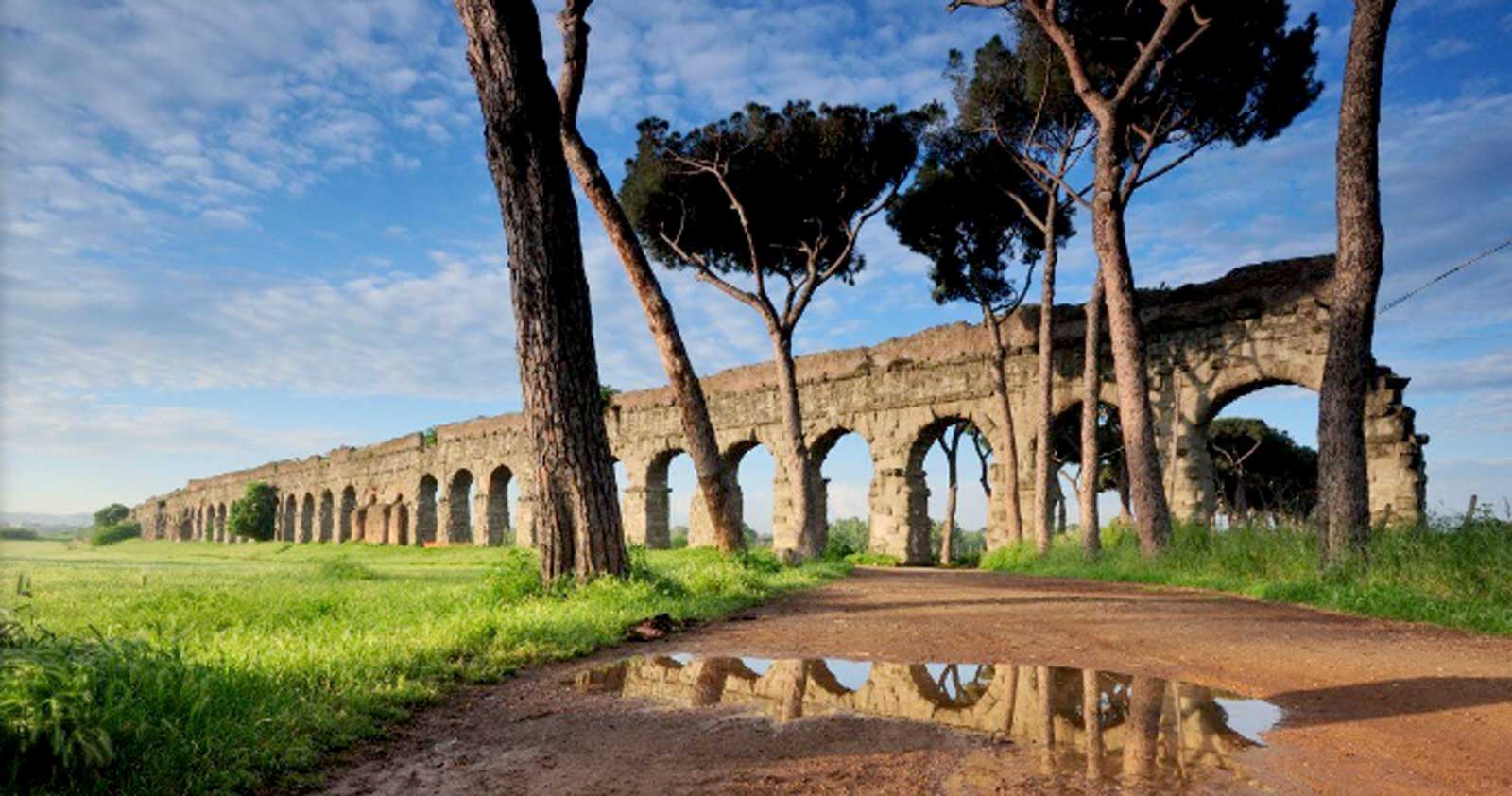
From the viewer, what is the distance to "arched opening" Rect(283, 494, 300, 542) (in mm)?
39781

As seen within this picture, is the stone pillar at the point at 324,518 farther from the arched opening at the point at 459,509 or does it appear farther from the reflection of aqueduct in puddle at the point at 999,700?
the reflection of aqueduct in puddle at the point at 999,700

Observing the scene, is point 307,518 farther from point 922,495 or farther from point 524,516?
point 922,495

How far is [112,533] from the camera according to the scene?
5066 centimetres

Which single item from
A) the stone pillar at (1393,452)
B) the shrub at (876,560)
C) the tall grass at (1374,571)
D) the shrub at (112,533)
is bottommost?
the shrub at (112,533)

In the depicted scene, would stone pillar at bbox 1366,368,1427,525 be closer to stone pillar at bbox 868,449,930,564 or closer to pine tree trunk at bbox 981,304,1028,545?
pine tree trunk at bbox 981,304,1028,545

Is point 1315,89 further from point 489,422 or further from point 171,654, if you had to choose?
point 489,422

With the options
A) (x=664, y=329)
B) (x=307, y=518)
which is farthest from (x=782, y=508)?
(x=307, y=518)

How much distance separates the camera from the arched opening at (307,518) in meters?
38.5

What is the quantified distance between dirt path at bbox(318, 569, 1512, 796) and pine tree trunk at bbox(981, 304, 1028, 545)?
9.54 metres

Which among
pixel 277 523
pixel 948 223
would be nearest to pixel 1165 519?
pixel 948 223

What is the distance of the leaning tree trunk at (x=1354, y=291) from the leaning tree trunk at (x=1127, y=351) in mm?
2637

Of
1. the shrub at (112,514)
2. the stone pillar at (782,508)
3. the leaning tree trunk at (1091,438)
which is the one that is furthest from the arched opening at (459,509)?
the shrub at (112,514)

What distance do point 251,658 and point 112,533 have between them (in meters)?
59.2

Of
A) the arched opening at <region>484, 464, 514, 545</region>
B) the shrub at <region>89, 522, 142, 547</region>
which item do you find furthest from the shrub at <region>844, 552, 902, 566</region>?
the shrub at <region>89, 522, 142, 547</region>
